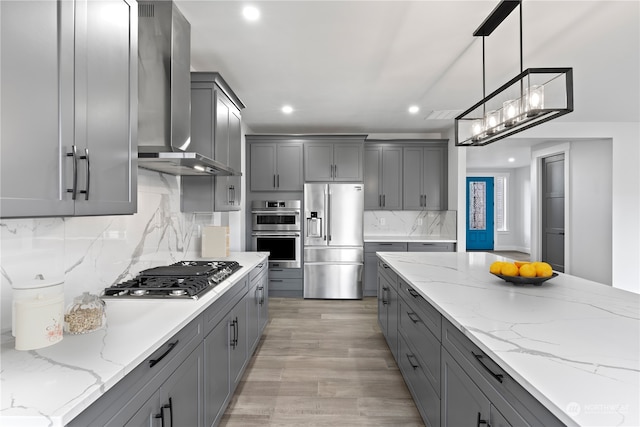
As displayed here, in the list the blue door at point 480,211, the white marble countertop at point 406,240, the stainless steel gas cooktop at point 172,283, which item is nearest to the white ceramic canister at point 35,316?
the stainless steel gas cooktop at point 172,283

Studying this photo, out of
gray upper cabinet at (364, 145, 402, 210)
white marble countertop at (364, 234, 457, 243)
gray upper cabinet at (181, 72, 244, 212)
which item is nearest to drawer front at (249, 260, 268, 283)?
gray upper cabinet at (181, 72, 244, 212)

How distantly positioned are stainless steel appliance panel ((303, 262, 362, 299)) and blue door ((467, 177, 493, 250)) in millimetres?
6598

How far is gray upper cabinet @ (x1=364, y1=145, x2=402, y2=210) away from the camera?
221 inches

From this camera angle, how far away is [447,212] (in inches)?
221

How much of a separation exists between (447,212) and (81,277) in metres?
5.09

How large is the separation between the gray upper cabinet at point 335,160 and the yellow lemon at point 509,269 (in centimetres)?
336

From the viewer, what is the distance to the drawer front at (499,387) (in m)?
0.93

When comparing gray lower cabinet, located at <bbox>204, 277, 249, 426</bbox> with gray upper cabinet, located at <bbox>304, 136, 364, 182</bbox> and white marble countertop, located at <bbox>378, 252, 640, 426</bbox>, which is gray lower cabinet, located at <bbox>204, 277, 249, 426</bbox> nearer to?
white marble countertop, located at <bbox>378, 252, 640, 426</bbox>

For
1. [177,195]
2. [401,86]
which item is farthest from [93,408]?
[401,86]

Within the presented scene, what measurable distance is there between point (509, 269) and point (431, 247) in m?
3.34

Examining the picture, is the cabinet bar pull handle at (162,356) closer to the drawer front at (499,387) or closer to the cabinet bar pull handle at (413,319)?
the drawer front at (499,387)

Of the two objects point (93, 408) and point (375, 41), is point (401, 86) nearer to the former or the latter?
point (375, 41)

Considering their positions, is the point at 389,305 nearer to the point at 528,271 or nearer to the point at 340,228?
the point at 528,271

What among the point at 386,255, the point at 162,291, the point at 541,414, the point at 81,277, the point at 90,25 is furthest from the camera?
the point at 386,255
